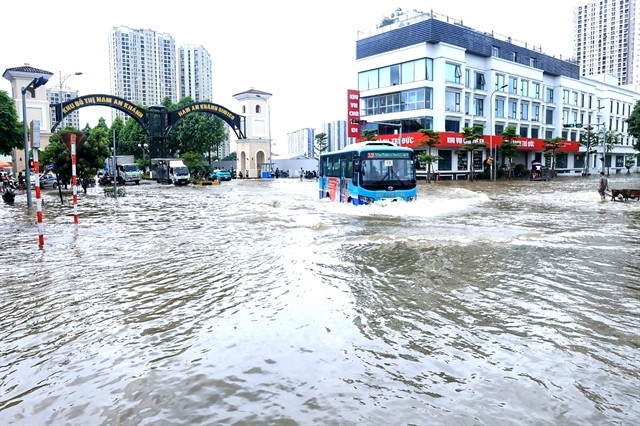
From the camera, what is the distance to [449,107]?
166 ft

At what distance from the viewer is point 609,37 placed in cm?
10381

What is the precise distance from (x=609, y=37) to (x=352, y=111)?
83007 mm

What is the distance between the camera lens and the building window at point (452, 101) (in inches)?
1983

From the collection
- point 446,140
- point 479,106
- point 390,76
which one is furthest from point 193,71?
point 446,140

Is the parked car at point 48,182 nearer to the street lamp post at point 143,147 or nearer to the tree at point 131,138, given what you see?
the tree at point 131,138

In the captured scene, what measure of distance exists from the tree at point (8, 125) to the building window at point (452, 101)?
37.4 m

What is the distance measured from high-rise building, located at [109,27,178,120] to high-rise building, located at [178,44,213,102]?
1.57 meters

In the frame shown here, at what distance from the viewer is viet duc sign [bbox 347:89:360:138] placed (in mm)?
49191

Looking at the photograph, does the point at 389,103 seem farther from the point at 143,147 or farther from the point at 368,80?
the point at 143,147

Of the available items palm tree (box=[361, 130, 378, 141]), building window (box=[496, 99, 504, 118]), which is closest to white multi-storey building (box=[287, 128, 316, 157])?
building window (box=[496, 99, 504, 118])

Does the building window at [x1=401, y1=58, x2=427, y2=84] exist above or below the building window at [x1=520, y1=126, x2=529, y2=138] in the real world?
above

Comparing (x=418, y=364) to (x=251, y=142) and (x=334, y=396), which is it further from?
(x=251, y=142)

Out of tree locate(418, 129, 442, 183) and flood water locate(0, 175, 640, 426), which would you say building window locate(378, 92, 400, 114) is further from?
flood water locate(0, 175, 640, 426)

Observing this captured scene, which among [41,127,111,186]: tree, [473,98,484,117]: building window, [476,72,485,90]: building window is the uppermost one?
[476,72,485,90]: building window
